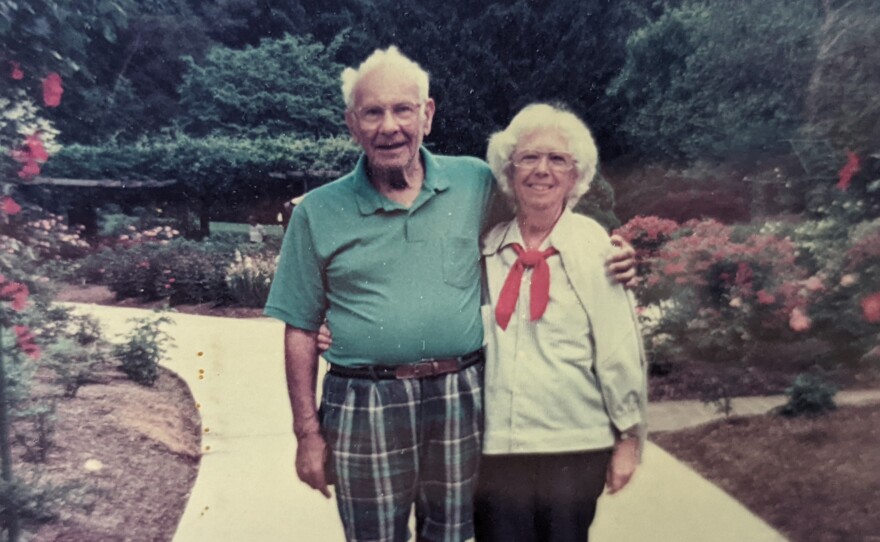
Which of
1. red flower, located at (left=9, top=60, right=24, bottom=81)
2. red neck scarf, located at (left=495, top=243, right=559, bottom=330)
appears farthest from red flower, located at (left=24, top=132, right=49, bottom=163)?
red neck scarf, located at (left=495, top=243, right=559, bottom=330)

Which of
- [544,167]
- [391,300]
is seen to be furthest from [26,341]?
[544,167]

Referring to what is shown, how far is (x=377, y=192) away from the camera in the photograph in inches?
81.1

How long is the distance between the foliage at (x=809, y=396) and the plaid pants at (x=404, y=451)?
1.18m

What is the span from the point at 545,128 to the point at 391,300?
2.32 ft

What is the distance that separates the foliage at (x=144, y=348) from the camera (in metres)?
2.38

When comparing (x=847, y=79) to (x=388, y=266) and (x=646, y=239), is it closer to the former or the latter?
(x=646, y=239)

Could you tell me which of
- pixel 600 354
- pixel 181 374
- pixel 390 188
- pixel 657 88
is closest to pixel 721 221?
pixel 657 88

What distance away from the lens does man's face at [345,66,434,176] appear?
1.99 metres

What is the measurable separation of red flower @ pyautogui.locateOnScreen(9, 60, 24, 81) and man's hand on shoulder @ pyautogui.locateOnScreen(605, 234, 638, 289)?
2.05 metres

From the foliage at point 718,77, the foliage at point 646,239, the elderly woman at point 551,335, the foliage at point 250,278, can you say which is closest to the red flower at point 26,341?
the foliage at point 250,278

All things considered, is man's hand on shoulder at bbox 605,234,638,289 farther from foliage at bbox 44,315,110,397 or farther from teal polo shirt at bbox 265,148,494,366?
foliage at bbox 44,315,110,397

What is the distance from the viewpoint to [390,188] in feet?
6.79

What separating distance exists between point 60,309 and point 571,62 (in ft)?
6.48

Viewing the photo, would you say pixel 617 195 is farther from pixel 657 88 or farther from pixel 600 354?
pixel 600 354
